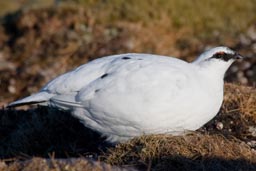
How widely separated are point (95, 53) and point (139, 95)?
635 cm

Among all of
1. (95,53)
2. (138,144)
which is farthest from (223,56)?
(95,53)

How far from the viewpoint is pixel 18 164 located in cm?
490

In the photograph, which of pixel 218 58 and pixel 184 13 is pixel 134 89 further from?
pixel 184 13

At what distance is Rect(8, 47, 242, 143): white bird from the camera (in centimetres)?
564

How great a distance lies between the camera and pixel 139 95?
18.6 ft

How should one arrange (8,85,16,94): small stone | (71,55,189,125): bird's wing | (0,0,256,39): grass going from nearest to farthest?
1. (71,55,189,125): bird's wing
2. (8,85,16,94): small stone
3. (0,0,256,39): grass

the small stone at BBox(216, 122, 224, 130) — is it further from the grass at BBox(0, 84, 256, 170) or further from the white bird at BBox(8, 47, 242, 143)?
the white bird at BBox(8, 47, 242, 143)

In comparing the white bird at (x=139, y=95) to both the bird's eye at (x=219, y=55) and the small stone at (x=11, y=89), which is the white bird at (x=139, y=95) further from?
the small stone at (x=11, y=89)

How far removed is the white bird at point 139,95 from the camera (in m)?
5.64

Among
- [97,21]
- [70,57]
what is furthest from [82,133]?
[97,21]

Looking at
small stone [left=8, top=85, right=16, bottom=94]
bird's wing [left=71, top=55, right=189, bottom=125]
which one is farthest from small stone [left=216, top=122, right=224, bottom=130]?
small stone [left=8, top=85, right=16, bottom=94]

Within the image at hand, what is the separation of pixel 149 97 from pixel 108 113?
14.0 inches

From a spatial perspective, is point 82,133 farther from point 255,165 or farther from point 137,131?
point 255,165

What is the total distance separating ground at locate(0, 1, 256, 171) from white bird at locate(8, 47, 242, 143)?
0.17 m
